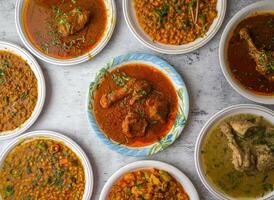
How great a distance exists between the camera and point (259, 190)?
14.5 feet

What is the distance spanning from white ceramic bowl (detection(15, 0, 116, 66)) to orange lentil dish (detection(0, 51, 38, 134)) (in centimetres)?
23

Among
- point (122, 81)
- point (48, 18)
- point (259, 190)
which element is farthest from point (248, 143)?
point (48, 18)

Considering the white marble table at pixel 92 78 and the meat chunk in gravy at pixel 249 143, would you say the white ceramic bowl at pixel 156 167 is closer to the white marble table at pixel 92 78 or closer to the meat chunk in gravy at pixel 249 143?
the white marble table at pixel 92 78

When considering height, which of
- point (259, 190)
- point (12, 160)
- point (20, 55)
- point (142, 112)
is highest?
point (20, 55)

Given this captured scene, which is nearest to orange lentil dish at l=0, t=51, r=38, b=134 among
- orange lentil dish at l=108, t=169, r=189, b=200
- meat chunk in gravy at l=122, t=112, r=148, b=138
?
meat chunk in gravy at l=122, t=112, r=148, b=138

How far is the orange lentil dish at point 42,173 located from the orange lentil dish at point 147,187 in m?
0.45

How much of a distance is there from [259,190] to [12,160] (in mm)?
2817

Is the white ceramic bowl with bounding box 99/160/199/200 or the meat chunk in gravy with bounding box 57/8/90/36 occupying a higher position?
the meat chunk in gravy with bounding box 57/8/90/36

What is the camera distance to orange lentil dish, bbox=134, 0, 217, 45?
4434 mm

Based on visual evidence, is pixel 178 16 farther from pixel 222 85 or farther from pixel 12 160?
pixel 12 160

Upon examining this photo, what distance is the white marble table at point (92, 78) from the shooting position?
15.0 feet

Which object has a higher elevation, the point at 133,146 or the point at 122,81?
the point at 122,81

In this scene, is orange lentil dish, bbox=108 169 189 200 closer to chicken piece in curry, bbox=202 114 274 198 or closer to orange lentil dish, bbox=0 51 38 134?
chicken piece in curry, bbox=202 114 274 198

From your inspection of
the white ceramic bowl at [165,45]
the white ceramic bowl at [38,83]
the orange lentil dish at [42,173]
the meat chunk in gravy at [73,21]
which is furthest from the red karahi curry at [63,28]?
the orange lentil dish at [42,173]
